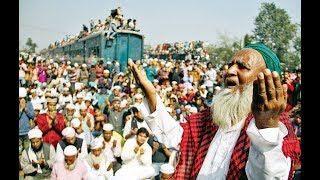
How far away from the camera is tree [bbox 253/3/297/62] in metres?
26.0

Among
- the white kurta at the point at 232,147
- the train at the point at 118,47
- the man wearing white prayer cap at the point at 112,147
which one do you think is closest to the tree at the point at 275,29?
the train at the point at 118,47

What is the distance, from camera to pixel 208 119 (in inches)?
76.9

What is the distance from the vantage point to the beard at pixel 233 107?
70.0 inches

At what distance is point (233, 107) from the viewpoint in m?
1.82

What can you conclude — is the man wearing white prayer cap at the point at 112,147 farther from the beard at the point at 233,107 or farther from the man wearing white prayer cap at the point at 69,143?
the beard at the point at 233,107

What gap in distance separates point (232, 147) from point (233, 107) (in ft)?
0.67

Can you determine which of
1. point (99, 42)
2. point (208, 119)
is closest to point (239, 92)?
point (208, 119)

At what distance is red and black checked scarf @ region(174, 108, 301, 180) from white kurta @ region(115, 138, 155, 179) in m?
3.03

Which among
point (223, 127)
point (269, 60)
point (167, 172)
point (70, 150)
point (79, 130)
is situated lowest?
point (167, 172)

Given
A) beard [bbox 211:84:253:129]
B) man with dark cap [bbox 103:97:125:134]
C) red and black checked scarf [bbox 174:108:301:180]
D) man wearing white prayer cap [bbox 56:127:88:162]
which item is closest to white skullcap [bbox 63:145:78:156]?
man wearing white prayer cap [bbox 56:127:88:162]

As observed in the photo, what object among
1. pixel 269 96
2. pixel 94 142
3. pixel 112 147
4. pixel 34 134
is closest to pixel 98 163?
pixel 94 142

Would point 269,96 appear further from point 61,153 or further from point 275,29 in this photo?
point 275,29

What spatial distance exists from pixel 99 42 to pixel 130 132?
8020 mm

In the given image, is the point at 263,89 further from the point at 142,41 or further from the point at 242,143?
the point at 142,41
